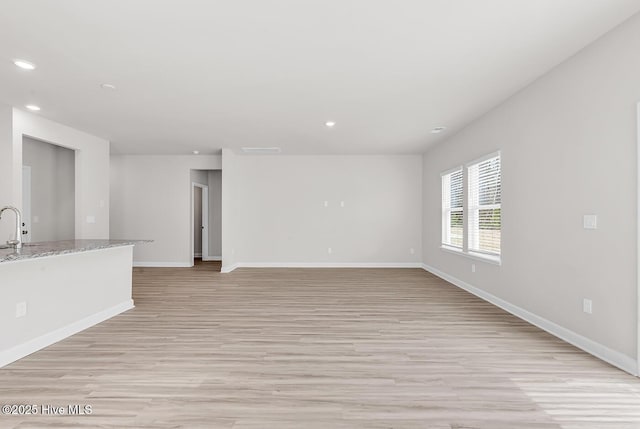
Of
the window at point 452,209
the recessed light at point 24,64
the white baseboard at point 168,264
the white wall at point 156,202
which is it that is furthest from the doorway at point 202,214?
the window at point 452,209

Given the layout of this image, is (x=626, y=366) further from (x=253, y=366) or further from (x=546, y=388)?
(x=253, y=366)

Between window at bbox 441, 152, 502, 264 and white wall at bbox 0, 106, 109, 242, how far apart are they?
655 cm

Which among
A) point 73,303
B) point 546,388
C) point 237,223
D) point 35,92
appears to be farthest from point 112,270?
point 546,388

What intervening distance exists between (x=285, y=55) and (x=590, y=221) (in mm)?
3035

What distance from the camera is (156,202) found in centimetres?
805

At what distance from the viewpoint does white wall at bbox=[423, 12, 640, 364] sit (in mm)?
2553

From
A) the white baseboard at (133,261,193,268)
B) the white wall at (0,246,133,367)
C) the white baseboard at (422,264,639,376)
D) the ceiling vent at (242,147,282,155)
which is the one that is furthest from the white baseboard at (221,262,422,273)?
the white wall at (0,246,133,367)

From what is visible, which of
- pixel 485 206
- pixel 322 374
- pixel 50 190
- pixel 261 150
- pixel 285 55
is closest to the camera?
pixel 322 374

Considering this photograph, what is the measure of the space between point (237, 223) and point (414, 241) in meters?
4.20

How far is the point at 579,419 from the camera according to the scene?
194 centimetres

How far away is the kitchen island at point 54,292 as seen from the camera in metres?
2.69

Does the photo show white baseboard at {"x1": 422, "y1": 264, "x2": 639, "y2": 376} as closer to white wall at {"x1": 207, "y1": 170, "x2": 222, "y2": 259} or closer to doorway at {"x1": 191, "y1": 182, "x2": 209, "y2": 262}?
white wall at {"x1": 207, "y1": 170, "x2": 222, "y2": 259}

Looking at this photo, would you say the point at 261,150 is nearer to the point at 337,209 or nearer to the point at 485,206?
the point at 337,209

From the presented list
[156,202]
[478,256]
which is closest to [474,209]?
[478,256]
